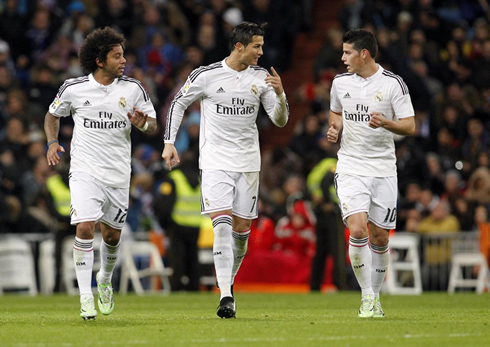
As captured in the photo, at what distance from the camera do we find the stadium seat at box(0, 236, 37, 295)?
19438 millimetres

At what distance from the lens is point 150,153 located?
22.7m

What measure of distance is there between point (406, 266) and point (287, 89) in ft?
25.8

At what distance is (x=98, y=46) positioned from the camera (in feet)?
36.0

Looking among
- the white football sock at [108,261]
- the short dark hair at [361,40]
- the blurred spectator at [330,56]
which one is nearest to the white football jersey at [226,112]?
the short dark hair at [361,40]

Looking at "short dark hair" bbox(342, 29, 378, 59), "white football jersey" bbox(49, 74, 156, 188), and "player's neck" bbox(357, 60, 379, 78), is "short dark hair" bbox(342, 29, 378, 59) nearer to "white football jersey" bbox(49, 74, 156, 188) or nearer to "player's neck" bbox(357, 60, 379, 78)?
"player's neck" bbox(357, 60, 379, 78)

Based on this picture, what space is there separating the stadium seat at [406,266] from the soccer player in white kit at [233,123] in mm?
8806

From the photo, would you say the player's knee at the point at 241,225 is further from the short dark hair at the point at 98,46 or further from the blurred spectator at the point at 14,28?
the blurred spectator at the point at 14,28

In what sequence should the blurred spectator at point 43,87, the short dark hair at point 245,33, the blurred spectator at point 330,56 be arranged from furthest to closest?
the blurred spectator at point 330,56
the blurred spectator at point 43,87
the short dark hair at point 245,33

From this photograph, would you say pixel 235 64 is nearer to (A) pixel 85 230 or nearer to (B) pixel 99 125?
(B) pixel 99 125

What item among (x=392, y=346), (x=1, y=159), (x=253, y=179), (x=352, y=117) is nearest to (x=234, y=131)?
(x=253, y=179)

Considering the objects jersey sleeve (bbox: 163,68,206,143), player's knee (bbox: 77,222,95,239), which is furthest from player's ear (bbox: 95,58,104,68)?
player's knee (bbox: 77,222,95,239)

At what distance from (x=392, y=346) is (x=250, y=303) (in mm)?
7076

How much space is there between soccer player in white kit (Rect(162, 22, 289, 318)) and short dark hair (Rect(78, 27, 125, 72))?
36.1 inches

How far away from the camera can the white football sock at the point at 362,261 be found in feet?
34.7
